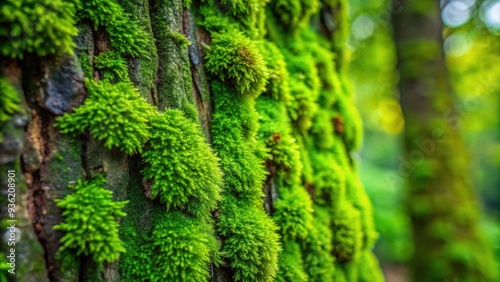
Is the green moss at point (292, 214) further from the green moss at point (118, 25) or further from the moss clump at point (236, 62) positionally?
the green moss at point (118, 25)

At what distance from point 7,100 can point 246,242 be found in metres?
0.85

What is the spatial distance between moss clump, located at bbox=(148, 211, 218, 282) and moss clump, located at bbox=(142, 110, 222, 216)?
5cm

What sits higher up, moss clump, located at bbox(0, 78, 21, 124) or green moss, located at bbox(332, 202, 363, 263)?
moss clump, located at bbox(0, 78, 21, 124)

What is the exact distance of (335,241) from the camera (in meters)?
1.68

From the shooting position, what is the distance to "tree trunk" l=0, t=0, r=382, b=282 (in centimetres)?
90

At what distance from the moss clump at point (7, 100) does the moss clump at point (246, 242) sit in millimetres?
728

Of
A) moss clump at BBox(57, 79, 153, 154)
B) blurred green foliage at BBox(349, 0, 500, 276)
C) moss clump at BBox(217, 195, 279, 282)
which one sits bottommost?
moss clump at BBox(217, 195, 279, 282)

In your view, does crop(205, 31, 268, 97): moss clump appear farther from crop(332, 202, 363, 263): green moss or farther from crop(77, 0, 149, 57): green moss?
crop(332, 202, 363, 263): green moss

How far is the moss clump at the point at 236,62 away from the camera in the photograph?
4.24 ft

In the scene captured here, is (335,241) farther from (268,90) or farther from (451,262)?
(451,262)

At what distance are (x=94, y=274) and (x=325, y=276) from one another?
104 centimetres

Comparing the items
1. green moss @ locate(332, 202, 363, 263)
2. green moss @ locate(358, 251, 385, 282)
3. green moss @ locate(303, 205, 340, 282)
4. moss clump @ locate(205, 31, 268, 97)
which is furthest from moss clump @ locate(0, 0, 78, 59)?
green moss @ locate(358, 251, 385, 282)

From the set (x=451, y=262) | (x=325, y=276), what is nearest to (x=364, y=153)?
(x=451, y=262)

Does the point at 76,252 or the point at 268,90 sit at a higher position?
the point at 268,90
